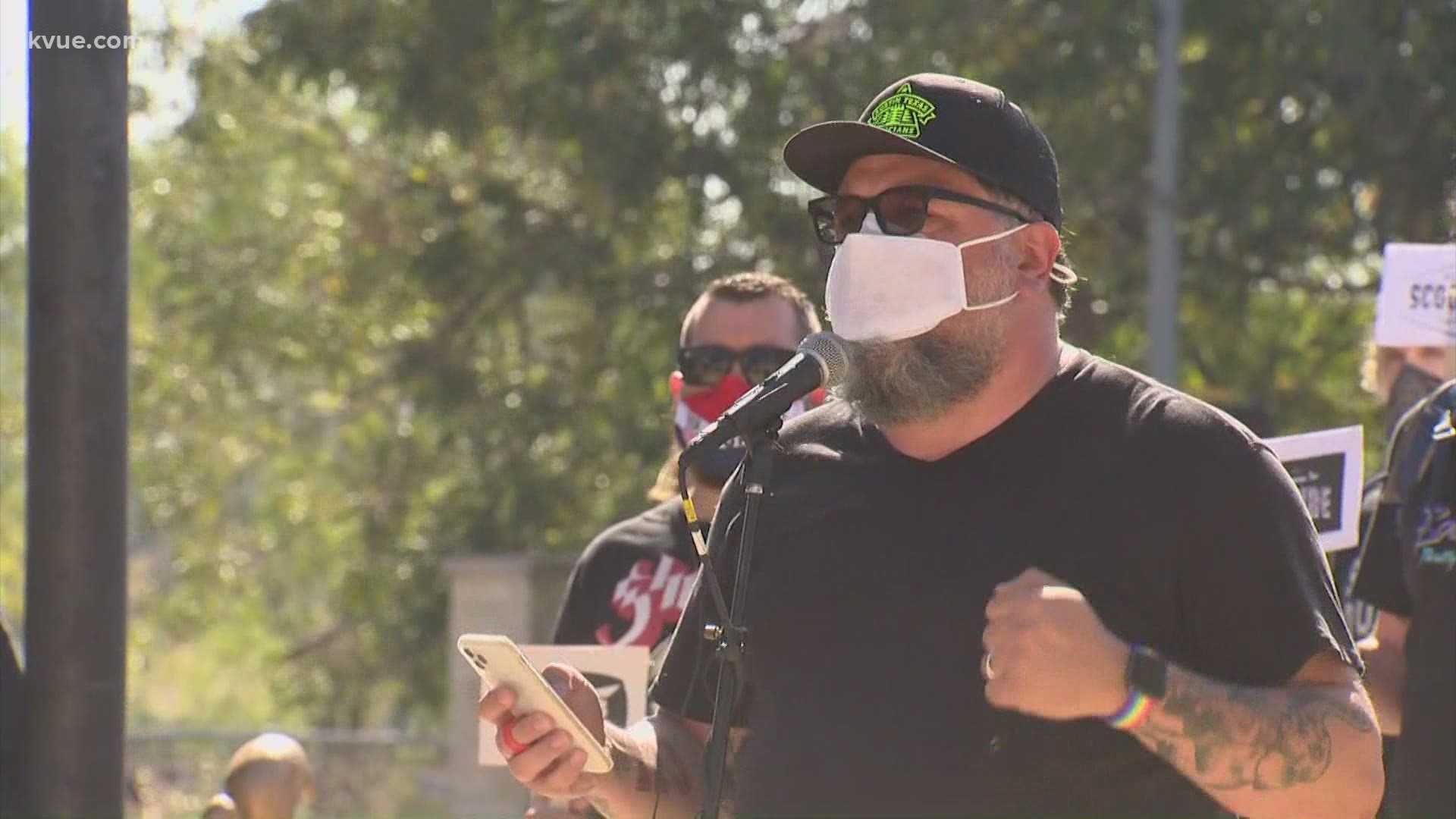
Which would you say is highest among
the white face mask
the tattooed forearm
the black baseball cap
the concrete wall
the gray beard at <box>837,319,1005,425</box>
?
the black baseball cap

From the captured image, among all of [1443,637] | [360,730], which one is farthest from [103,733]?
[360,730]

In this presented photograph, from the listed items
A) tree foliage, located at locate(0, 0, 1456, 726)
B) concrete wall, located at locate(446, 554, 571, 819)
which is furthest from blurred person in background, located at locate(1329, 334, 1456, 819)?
tree foliage, located at locate(0, 0, 1456, 726)

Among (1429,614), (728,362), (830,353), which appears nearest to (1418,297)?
(1429,614)

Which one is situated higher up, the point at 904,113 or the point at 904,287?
the point at 904,113

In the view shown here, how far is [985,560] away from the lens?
10.3 feet

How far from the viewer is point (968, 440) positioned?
3326 mm

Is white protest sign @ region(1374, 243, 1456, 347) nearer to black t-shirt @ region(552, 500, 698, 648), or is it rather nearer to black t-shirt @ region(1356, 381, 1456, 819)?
black t-shirt @ region(1356, 381, 1456, 819)

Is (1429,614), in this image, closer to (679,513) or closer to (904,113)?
(679,513)

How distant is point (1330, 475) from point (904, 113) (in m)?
2.02

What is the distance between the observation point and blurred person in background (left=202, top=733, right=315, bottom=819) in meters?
5.45

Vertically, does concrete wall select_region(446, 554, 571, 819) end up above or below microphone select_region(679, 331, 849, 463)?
below

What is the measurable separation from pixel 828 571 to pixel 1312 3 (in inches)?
461

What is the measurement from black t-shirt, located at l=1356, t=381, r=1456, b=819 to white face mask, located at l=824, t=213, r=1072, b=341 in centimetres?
193

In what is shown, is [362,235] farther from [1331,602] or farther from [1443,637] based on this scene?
[1331,602]
